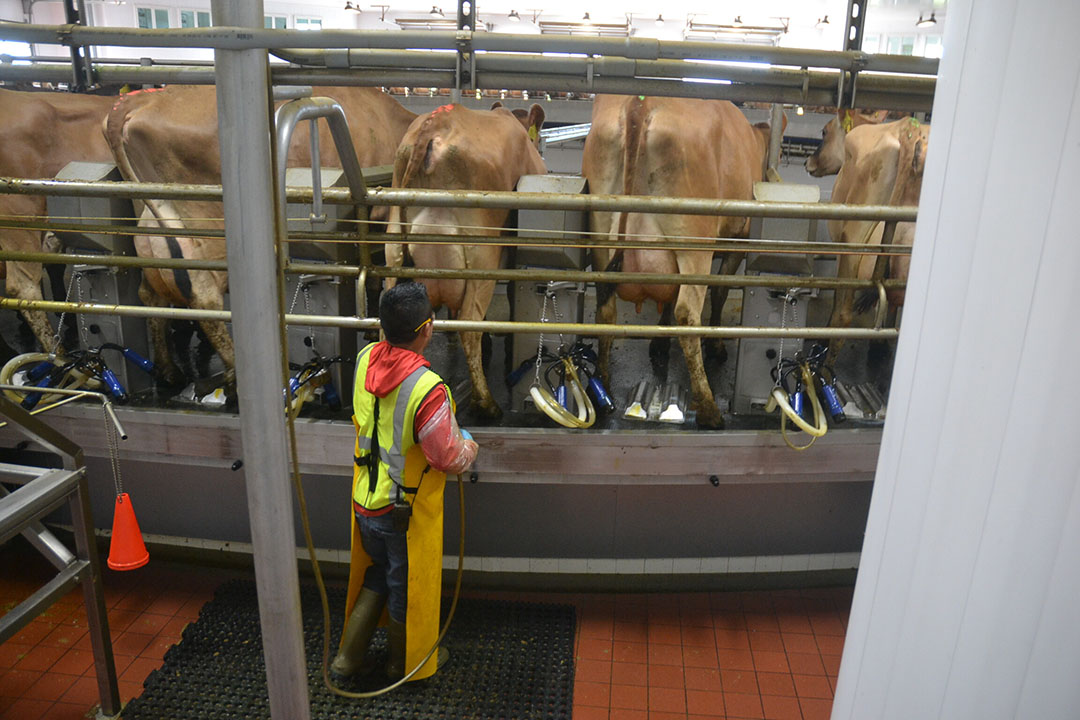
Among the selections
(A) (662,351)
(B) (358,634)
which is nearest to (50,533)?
(B) (358,634)

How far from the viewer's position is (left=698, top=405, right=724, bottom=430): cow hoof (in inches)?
131

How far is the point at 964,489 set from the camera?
2.75 feet

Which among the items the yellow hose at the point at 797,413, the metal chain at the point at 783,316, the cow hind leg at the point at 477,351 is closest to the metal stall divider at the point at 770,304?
the metal chain at the point at 783,316

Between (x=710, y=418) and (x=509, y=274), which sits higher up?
(x=509, y=274)

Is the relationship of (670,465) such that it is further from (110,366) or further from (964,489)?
(110,366)

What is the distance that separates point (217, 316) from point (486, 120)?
160 centimetres

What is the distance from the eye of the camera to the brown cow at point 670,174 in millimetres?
3262

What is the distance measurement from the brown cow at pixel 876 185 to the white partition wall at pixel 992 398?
2859 millimetres

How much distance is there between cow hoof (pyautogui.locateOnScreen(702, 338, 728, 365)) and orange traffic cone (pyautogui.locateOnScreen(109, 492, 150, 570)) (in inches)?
125

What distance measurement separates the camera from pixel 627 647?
3.23 m

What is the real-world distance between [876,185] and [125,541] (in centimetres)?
374

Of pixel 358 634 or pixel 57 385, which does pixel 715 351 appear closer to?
pixel 358 634

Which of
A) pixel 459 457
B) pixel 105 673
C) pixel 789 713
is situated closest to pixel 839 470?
pixel 789 713

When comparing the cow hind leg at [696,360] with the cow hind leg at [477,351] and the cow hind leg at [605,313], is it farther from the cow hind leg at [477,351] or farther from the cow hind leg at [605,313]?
the cow hind leg at [477,351]
